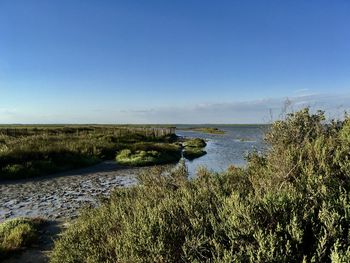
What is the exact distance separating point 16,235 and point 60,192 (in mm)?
8534

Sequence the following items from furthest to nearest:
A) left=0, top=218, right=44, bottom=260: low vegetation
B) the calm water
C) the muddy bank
Answer: the muddy bank < the calm water < left=0, top=218, right=44, bottom=260: low vegetation

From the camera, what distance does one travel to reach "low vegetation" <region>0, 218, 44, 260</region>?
9.14 m

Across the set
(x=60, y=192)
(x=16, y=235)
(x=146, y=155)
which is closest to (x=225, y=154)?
(x=146, y=155)

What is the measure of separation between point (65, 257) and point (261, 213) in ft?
12.4

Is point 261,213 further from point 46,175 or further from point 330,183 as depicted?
point 46,175

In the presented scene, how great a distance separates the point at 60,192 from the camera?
18.2m

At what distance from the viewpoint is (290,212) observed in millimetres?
5051

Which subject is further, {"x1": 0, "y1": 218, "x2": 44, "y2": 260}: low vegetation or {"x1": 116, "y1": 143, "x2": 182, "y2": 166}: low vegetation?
{"x1": 116, "y1": 143, "x2": 182, "y2": 166}: low vegetation

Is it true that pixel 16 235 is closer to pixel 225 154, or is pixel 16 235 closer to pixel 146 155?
pixel 146 155

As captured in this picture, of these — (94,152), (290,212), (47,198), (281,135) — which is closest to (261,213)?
(290,212)

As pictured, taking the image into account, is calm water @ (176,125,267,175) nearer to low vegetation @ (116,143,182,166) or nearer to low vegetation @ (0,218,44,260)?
low vegetation @ (116,143,182,166)

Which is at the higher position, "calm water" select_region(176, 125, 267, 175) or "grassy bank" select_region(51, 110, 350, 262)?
"grassy bank" select_region(51, 110, 350, 262)

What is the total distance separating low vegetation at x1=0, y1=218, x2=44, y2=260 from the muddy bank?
2.10 metres

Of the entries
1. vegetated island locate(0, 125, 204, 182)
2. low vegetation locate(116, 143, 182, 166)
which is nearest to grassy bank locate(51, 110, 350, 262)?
vegetated island locate(0, 125, 204, 182)
